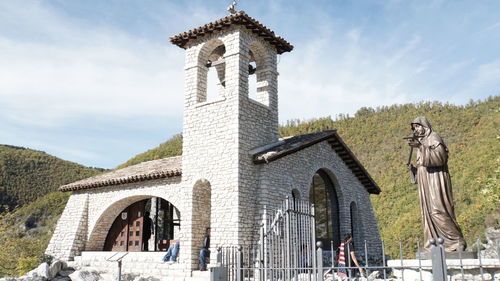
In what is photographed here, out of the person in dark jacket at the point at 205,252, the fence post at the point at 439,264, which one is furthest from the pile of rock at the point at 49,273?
the fence post at the point at 439,264

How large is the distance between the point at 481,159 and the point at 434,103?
12685 mm

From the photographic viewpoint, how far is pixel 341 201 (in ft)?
49.7

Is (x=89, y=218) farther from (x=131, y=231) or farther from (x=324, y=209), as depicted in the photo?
(x=324, y=209)

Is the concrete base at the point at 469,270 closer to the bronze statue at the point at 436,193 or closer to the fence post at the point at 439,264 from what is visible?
the bronze statue at the point at 436,193

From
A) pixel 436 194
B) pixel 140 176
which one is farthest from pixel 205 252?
pixel 436 194

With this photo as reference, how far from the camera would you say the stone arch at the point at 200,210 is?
1218 cm

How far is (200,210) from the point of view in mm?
12531

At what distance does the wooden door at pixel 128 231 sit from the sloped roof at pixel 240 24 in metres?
6.05

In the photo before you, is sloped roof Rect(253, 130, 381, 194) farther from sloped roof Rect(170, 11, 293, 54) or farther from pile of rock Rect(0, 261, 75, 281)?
pile of rock Rect(0, 261, 75, 281)

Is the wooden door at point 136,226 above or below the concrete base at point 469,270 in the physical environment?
above

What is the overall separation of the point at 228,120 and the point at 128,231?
6423 mm

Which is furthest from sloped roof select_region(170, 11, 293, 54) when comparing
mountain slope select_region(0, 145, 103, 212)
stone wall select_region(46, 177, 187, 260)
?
mountain slope select_region(0, 145, 103, 212)

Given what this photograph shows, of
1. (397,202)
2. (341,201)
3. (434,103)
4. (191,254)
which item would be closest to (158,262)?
(191,254)

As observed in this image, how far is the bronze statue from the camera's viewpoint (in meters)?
6.59
